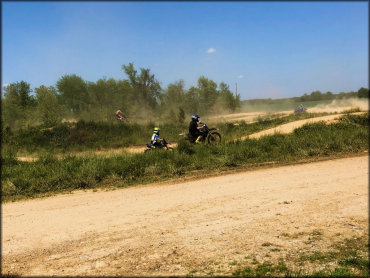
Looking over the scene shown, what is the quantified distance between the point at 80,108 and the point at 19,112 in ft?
15.1

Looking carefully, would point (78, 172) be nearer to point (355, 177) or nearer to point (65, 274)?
point (65, 274)

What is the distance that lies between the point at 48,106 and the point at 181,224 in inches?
728

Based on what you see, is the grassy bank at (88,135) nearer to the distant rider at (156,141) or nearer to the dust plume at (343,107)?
the distant rider at (156,141)

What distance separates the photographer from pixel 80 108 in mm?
24109

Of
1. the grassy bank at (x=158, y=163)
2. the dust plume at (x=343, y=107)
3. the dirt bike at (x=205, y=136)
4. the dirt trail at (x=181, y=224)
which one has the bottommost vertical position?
the dirt trail at (x=181, y=224)

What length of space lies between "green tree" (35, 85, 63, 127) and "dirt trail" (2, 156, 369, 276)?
14.7 meters

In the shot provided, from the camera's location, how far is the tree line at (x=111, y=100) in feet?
68.0

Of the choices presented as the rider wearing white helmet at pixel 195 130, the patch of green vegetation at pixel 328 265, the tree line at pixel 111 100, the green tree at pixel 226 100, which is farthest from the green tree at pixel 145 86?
the patch of green vegetation at pixel 328 265

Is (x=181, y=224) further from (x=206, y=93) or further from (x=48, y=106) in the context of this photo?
(x=206, y=93)

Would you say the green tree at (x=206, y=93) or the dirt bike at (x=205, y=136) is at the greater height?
the green tree at (x=206, y=93)

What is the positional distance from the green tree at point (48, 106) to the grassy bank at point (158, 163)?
30.4 ft

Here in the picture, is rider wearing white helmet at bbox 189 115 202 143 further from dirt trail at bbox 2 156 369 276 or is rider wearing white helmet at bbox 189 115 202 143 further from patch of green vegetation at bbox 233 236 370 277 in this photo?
patch of green vegetation at bbox 233 236 370 277

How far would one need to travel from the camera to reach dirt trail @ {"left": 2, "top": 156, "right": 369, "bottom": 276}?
3.94 m

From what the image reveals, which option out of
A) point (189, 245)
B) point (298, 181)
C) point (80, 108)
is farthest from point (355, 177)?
point (80, 108)
